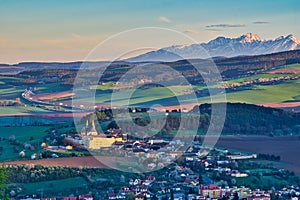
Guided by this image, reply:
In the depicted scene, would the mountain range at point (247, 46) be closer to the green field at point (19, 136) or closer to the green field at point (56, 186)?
the green field at point (19, 136)

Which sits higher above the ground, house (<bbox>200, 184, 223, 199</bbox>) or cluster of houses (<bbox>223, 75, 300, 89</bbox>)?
cluster of houses (<bbox>223, 75, 300, 89</bbox>)

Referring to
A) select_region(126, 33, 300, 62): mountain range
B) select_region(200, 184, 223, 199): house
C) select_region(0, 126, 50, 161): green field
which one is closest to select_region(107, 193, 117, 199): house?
select_region(200, 184, 223, 199): house

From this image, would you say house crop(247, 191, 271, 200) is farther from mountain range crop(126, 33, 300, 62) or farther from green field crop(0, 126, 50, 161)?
mountain range crop(126, 33, 300, 62)

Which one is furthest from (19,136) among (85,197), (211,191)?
(85,197)

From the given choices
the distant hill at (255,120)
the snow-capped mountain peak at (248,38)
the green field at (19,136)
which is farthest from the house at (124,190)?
the snow-capped mountain peak at (248,38)

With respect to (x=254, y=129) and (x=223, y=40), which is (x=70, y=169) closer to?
(x=254, y=129)

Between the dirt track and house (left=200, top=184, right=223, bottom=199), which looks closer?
house (left=200, top=184, right=223, bottom=199)

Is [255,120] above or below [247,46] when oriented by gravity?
below

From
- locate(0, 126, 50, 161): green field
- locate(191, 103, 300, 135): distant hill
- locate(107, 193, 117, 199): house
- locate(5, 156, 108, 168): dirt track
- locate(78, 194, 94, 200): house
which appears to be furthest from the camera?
locate(191, 103, 300, 135): distant hill

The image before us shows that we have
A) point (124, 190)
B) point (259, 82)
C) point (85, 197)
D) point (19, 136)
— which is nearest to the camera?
point (85, 197)

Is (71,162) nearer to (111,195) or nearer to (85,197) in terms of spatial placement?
(111,195)

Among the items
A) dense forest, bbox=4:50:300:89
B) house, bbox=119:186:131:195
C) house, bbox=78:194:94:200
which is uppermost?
dense forest, bbox=4:50:300:89
